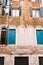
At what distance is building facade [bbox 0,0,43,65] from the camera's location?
47.2 ft

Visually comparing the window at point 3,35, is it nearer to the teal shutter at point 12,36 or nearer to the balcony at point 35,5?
the teal shutter at point 12,36

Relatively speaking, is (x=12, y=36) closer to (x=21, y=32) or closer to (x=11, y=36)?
(x=11, y=36)

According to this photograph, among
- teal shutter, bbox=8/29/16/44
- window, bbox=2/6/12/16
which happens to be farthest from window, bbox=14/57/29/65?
window, bbox=2/6/12/16

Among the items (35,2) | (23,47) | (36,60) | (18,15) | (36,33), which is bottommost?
(36,60)

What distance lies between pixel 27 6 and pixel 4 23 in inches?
88.1

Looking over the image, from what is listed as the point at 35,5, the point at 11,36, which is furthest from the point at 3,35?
the point at 35,5

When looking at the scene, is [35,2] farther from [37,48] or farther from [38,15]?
[37,48]

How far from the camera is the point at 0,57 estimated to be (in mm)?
14336

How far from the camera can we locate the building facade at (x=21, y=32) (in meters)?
14.4

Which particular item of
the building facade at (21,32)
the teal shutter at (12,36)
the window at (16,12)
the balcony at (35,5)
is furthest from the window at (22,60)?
the balcony at (35,5)

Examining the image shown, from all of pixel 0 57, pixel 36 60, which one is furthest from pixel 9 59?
pixel 36 60

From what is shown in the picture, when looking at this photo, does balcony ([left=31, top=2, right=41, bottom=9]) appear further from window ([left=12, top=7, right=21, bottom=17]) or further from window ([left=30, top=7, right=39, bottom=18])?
window ([left=12, top=7, right=21, bottom=17])

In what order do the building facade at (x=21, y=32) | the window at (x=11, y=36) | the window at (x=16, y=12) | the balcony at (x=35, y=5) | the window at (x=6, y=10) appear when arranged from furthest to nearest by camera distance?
1. the balcony at (x=35, y=5)
2. the window at (x=16, y=12)
3. the window at (x=6, y=10)
4. the window at (x=11, y=36)
5. the building facade at (x=21, y=32)

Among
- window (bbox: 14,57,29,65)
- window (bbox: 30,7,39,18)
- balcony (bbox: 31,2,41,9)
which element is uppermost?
balcony (bbox: 31,2,41,9)
